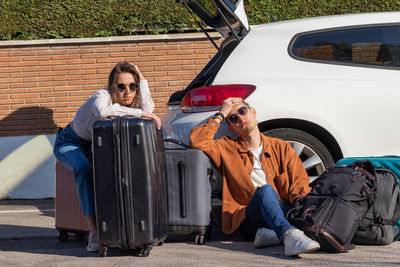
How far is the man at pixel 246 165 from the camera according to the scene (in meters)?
4.81

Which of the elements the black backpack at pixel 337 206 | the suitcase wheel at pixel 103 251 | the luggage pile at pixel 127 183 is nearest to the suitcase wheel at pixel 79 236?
the suitcase wheel at pixel 103 251

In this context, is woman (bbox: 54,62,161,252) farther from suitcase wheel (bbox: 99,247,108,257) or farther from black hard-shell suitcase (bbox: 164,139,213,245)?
black hard-shell suitcase (bbox: 164,139,213,245)

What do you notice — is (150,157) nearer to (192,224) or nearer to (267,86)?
(192,224)

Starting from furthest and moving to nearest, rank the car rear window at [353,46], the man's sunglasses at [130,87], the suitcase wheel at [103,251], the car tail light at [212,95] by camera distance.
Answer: the car rear window at [353,46]
the car tail light at [212,95]
the man's sunglasses at [130,87]
the suitcase wheel at [103,251]

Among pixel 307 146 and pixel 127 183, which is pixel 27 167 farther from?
pixel 127 183

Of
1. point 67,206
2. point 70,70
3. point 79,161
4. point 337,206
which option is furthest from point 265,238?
point 70,70

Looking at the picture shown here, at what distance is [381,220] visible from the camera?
442cm

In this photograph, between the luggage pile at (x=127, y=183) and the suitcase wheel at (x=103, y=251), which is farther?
the suitcase wheel at (x=103, y=251)

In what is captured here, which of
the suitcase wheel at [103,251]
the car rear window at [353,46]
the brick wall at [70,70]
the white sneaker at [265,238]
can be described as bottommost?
the suitcase wheel at [103,251]

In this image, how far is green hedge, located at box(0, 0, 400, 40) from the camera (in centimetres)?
1063

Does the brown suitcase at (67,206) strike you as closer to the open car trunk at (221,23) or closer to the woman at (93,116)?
the woman at (93,116)

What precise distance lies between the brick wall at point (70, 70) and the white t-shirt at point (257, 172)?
5362 mm

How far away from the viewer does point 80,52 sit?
10359 mm

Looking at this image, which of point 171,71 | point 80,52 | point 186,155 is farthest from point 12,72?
point 186,155
